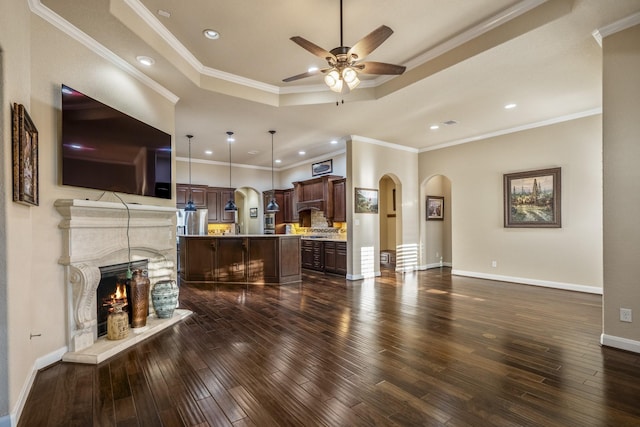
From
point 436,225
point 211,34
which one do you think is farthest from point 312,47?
point 436,225

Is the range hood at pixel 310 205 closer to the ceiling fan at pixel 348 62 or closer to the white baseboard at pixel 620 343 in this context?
the ceiling fan at pixel 348 62

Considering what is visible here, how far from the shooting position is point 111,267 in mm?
3436

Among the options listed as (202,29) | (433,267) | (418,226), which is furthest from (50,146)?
(433,267)

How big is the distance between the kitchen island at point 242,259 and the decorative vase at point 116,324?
3270 millimetres

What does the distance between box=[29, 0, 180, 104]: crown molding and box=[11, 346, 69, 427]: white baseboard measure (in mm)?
2999

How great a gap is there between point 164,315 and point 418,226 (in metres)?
6.25

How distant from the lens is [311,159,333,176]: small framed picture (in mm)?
8438

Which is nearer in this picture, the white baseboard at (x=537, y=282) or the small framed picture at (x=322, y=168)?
the white baseboard at (x=537, y=282)

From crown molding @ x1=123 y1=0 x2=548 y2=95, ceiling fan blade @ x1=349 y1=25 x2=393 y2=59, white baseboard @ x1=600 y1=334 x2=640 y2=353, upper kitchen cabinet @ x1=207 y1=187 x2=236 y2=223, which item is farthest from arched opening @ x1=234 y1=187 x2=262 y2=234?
white baseboard @ x1=600 y1=334 x2=640 y2=353

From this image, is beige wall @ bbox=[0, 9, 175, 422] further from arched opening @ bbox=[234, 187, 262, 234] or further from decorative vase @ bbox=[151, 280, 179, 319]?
arched opening @ bbox=[234, 187, 262, 234]

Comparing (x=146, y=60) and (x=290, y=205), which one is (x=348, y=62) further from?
(x=290, y=205)

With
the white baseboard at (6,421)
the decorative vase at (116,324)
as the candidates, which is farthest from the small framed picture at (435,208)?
the white baseboard at (6,421)

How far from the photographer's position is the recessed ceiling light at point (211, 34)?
3.37 metres

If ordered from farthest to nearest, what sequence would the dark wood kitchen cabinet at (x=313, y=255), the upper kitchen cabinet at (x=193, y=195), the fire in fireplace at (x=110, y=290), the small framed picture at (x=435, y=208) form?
the upper kitchen cabinet at (x=193, y=195) → the small framed picture at (x=435, y=208) → the dark wood kitchen cabinet at (x=313, y=255) → the fire in fireplace at (x=110, y=290)
